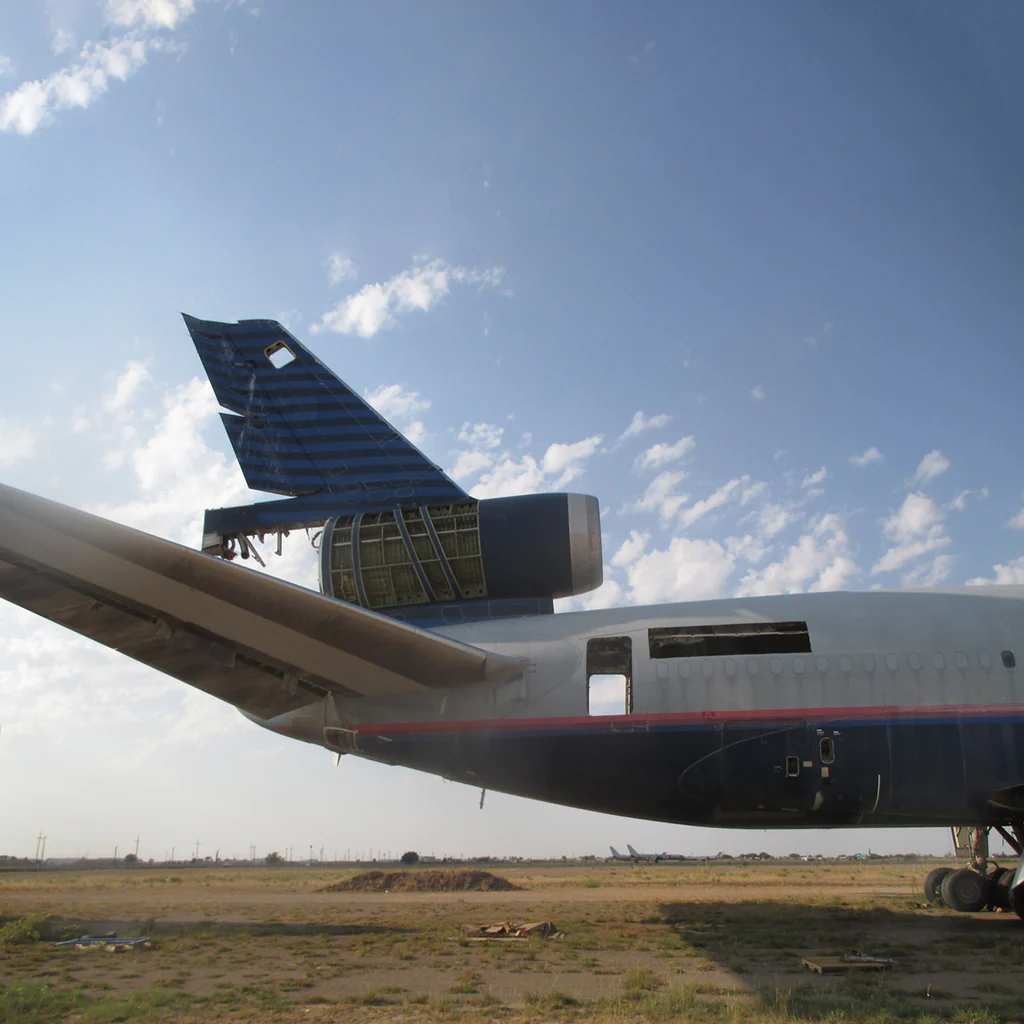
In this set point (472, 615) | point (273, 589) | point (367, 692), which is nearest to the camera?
→ point (273, 589)

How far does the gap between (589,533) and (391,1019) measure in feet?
24.0

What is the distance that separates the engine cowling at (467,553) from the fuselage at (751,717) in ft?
2.75

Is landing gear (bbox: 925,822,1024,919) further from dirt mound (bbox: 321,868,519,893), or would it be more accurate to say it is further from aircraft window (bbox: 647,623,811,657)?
dirt mound (bbox: 321,868,519,893)

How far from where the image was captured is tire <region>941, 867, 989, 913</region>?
13.9 m

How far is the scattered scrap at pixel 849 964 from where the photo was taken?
926 cm

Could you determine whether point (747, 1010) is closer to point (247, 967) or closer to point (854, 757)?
point (854, 757)

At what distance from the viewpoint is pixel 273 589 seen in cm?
924

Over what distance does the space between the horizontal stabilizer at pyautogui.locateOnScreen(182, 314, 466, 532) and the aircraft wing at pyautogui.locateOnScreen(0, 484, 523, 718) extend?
3394 millimetres

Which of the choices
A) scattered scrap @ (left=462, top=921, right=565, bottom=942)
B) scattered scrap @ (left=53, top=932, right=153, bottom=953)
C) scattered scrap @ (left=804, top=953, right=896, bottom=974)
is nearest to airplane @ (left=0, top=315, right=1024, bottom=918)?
scattered scrap @ (left=804, top=953, right=896, bottom=974)

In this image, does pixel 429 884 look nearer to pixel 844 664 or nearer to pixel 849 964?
pixel 849 964

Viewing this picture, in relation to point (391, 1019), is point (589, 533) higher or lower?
higher

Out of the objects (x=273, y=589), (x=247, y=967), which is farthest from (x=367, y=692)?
(x=247, y=967)

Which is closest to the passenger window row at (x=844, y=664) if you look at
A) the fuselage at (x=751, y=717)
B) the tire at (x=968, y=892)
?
the fuselage at (x=751, y=717)

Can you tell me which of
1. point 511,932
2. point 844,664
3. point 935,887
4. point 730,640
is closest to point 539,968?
point 511,932
